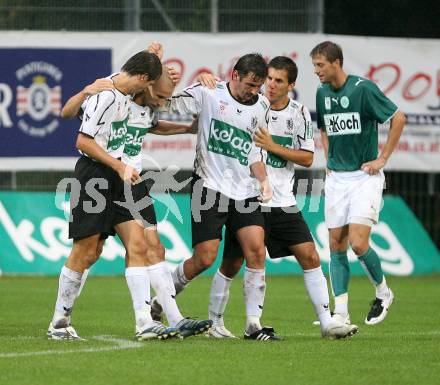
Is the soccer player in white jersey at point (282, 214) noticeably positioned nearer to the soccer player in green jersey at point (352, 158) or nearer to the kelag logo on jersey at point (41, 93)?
the soccer player in green jersey at point (352, 158)

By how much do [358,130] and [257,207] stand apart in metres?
1.30

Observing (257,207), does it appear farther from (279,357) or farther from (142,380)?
(142,380)

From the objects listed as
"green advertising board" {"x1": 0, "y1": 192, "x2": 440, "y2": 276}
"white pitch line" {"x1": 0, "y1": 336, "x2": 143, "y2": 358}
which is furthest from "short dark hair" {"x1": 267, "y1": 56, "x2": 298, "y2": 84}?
"green advertising board" {"x1": 0, "y1": 192, "x2": 440, "y2": 276}

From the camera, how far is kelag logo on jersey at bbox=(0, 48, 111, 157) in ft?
56.3

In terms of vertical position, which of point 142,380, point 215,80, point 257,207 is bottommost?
point 142,380

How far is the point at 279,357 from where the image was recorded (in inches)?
324

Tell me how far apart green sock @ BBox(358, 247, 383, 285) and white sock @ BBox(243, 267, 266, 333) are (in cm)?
125

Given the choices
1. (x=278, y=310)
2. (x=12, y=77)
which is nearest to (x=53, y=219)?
(x=12, y=77)

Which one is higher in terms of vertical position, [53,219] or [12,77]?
[12,77]

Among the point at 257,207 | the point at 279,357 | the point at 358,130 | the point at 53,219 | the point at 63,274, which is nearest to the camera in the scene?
the point at 279,357

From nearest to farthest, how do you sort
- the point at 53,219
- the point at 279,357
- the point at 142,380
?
the point at 142,380, the point at 279,357, the point at 53,219

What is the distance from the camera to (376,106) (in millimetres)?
10438

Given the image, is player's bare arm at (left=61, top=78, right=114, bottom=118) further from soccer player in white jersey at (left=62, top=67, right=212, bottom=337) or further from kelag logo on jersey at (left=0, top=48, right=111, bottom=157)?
kelag logo on jersey at (left=0, top=48, right=111, bottom=157)

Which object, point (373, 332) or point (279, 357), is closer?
point (279, 357)
